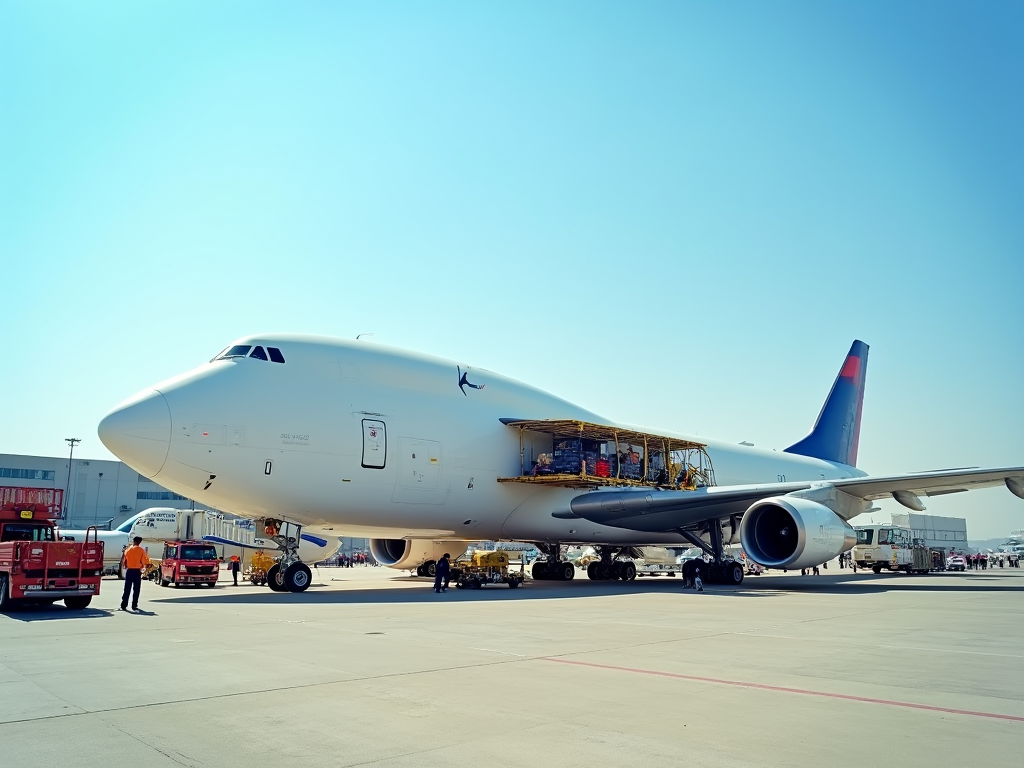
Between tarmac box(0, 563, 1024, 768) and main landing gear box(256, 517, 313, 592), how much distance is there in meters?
5.36

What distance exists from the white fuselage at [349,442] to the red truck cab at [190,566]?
5.05 meters

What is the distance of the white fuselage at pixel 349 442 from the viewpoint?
Answer: 1495 centimetres

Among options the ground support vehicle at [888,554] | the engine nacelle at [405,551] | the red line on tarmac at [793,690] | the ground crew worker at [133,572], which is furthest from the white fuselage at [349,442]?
the ground support vehicle at [888,554]

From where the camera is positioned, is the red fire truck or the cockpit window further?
the cockpit window

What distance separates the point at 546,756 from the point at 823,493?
17784 millimetres

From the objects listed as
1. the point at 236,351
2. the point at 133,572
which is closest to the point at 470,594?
the point at 133,572

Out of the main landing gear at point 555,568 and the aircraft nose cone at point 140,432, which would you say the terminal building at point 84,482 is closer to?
the main landing gear at point 555,568

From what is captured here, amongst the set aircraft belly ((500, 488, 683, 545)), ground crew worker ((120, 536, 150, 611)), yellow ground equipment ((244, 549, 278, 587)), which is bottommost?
yellow ground equipment ((244, 549, 278, 587))

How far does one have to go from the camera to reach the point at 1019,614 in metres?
12.6

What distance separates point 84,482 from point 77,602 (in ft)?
200

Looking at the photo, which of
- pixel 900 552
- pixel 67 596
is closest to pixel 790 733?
pixel 67 596

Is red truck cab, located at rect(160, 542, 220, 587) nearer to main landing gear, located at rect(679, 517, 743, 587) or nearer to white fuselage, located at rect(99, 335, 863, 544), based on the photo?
white fuselage, located at rect(99, 335, 863, 544)

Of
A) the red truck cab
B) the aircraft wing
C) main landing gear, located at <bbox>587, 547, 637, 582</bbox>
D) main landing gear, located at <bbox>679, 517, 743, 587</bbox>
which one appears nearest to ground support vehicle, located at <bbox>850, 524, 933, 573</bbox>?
main landing gear, located at <bbox>587, 547, 637, 582</bbox>

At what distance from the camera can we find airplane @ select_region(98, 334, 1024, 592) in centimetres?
1523
